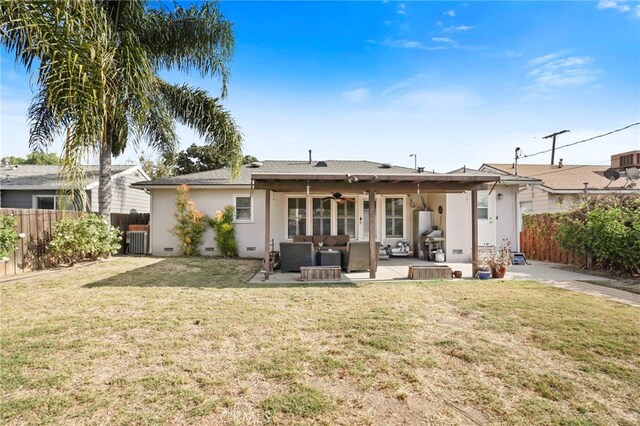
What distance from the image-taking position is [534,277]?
27.7 ft

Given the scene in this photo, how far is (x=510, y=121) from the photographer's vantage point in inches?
572

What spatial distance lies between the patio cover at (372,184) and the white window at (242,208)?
3.84 m

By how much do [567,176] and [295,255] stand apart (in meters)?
17.2

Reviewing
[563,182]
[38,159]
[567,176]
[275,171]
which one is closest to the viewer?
[275,171]

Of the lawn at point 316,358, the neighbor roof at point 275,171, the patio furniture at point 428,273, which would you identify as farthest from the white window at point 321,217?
the lawn at point 316,358

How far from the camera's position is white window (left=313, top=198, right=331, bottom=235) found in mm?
12250

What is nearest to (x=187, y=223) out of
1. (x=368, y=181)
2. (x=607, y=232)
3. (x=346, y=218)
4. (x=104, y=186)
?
(x=104, y=186)

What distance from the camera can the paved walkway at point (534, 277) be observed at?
6.57 m

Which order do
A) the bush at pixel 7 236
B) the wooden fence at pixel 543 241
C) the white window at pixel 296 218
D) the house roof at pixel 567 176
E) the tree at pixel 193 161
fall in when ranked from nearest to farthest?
the bush at pixel 7 236
the wooden fence at pixel 543 241
the white window at pixel 296 218
the house roof at pixel 567 176
the tree at pixel 193 161

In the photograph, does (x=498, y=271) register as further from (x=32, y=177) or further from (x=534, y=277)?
(x=32, y=177)

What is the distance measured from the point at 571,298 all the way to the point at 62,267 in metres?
12.8

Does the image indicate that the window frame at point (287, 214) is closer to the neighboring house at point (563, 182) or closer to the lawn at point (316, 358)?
the lawn at point (316, 358)

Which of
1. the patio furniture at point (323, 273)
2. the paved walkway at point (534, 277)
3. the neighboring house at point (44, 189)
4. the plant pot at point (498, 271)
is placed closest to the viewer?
the paved walkway at point (534, 277)

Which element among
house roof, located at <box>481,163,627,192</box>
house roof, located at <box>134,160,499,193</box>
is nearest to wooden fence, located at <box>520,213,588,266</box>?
house roof, located at <box>481,163,627,192</box>
